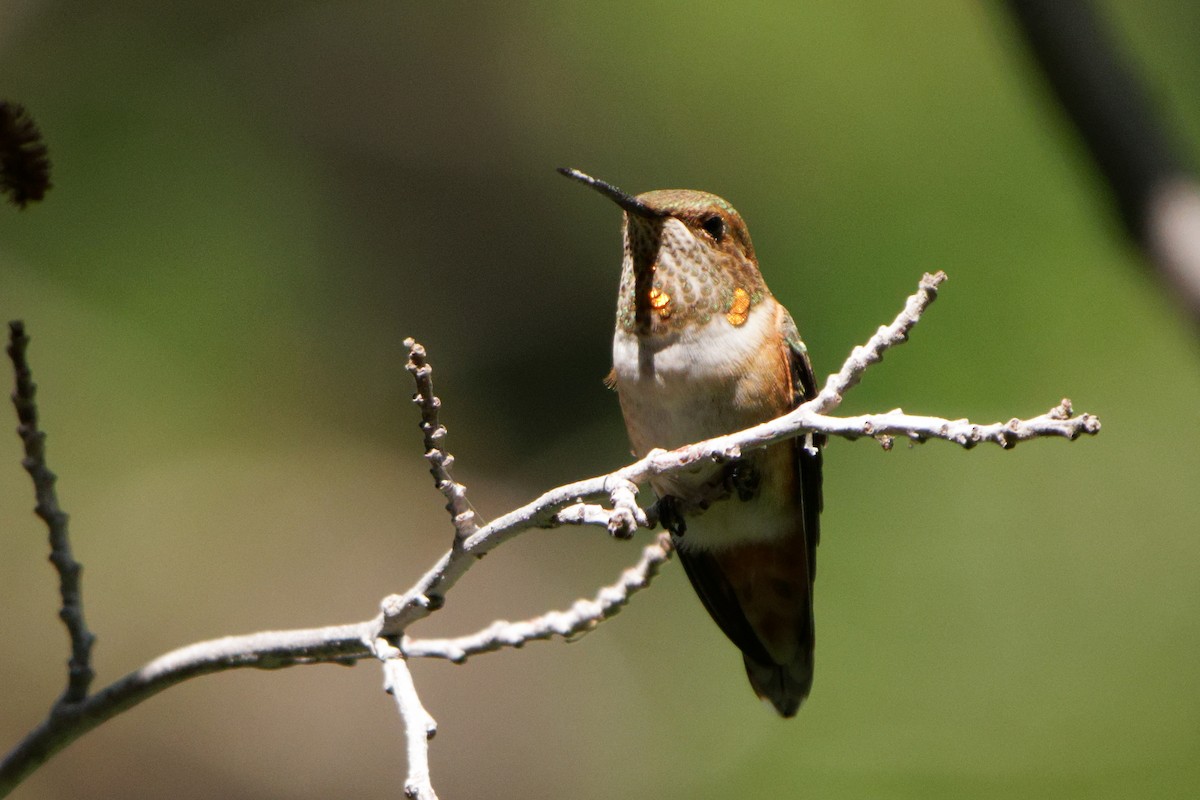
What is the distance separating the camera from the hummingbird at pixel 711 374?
9.64ft

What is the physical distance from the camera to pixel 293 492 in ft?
22.8

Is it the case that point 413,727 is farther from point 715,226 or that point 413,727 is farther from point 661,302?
point 715,226

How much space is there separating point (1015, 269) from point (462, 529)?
4.49 meters

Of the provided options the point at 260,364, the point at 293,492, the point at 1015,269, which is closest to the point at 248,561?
the point at 293,492

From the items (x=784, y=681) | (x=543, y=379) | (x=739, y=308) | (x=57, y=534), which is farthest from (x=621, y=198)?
(x=543, y=379)

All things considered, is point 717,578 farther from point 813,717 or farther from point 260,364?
point 260,364

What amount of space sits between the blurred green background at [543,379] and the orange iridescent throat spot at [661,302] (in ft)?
8.68

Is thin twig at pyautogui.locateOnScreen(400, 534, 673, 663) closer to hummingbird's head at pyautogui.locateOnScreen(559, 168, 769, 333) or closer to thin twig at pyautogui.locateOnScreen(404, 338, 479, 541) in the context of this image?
thin twig at pyautogui.locateOnScreen(404, 338, 479, 541)

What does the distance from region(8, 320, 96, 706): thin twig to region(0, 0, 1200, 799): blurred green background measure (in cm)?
384

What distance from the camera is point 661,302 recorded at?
119 inches

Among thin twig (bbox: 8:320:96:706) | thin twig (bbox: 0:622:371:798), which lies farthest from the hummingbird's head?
thin twig (bbox: 8:320:96:706)

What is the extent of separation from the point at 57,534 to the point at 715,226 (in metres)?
1.76

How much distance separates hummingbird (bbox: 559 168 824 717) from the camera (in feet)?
9.64

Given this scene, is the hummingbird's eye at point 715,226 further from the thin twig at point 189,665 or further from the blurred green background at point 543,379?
the blurred green background at point 543,379
